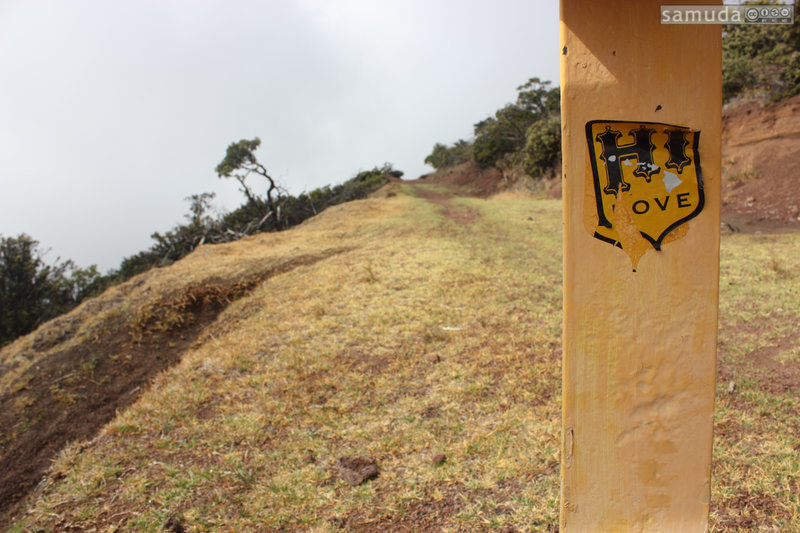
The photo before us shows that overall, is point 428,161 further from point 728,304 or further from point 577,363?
point 577,363

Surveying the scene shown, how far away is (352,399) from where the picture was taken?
3.96m

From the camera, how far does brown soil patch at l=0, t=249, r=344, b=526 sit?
13.8 feet

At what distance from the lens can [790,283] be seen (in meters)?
5.75

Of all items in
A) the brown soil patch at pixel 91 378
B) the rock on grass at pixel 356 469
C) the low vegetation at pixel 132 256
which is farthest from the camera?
the low vegetation at pixel 132 256

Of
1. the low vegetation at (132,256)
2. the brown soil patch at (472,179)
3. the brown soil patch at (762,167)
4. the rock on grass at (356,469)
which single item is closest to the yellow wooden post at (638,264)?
the rock on grass at (356,469)

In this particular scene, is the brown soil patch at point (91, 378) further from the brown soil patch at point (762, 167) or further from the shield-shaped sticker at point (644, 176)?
the brown soil patch at point (762, 167)

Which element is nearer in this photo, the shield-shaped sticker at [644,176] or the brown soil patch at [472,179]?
the shield-shaped sticker at [644,176]

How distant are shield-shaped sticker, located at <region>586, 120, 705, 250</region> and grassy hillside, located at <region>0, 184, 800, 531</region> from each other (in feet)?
5.08

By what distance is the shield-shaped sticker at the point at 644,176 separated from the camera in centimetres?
160

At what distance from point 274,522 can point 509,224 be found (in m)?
10.5

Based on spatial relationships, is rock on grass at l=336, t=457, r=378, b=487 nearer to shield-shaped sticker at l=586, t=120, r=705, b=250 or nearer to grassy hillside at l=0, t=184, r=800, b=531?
grassy hillside at l=0, t=184, r=800, b=531

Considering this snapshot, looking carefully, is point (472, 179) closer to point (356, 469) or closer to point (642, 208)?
point (356, 469)

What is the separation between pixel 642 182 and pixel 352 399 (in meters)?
3.02

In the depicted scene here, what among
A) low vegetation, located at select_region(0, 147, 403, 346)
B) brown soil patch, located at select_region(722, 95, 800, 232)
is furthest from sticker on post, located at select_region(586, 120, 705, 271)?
low vegetation, located at select_region(0, 147, 403, 346)
